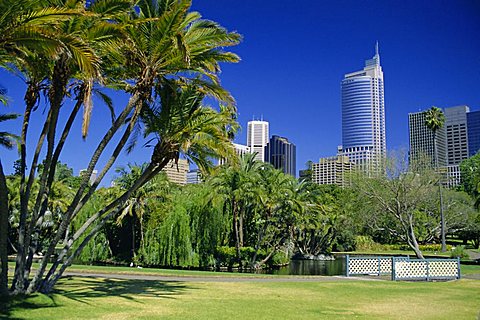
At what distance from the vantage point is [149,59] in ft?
48.6

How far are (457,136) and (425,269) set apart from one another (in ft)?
553

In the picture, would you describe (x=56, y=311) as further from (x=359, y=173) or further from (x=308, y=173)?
(x=308, y=173)

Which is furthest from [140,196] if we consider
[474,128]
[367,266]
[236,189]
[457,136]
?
[474,128]

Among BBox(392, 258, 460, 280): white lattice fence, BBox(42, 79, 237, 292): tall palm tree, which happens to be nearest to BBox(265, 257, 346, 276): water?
BBox(392, 258, 460, 280): white lattice fence

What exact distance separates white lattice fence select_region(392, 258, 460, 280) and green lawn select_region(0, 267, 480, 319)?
477 centimetres

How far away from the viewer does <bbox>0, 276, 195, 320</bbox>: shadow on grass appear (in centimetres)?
1203

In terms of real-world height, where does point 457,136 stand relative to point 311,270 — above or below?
above

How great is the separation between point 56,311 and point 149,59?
7.90m

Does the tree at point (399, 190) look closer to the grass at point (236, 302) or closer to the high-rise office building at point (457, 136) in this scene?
the grass at point (236, 302)

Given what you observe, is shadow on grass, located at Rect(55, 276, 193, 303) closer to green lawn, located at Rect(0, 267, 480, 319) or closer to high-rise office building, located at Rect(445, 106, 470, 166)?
green lawn, located at Rect(0, 267, 480, 319)

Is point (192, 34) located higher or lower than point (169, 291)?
higher

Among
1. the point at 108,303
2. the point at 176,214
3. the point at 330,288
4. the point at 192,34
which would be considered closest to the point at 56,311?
the point at 108,303

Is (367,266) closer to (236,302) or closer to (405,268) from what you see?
(405,268)

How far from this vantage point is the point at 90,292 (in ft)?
50.5
